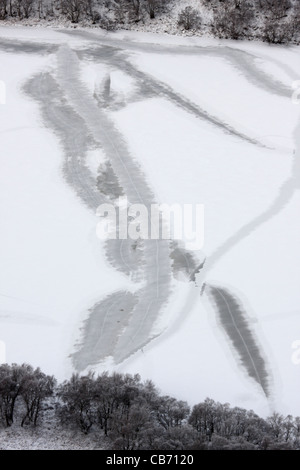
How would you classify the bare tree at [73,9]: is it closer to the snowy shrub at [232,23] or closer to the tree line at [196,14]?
the tree line at [196,14]

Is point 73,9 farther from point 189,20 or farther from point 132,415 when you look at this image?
point 132,415

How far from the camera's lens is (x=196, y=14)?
32.1 meters

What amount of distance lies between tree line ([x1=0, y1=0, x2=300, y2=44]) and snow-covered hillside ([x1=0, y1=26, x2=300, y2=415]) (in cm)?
118

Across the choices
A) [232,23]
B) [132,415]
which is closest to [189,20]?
[232,23]

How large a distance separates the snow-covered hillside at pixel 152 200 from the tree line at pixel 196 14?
1182 mm

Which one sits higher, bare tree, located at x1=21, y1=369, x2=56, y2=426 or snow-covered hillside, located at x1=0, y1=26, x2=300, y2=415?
snow-covered hillside, located at x1=0, y1=26, x2=300, y2=415

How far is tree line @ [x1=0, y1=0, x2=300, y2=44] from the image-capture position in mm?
31141

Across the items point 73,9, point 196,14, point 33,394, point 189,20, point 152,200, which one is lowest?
point 33,394

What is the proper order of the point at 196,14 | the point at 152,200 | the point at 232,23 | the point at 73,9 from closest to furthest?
the point at 152,200 → the point at 232,23 → the point at 196,14 → the point at 73,9

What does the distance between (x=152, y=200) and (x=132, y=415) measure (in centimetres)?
874

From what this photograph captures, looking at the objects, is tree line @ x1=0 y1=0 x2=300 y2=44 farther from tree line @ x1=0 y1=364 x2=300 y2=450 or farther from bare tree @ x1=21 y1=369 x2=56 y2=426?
bare tree @ x1=21 y1=369 x2=56 y2=426

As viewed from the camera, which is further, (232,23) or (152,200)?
(232,23)

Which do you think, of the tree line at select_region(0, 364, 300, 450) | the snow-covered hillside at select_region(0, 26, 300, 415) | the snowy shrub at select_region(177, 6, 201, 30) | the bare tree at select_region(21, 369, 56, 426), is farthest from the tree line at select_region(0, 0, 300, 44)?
the bare tree at select_region(21, 369, 56, 426)
